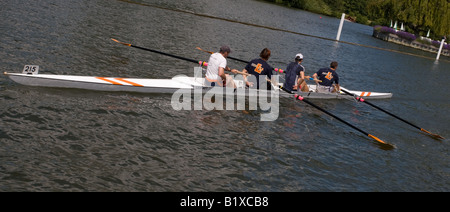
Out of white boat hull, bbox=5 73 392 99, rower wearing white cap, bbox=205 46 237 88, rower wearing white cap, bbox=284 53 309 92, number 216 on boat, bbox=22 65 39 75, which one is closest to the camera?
number 216 on boat, bbox=22 65 39 75

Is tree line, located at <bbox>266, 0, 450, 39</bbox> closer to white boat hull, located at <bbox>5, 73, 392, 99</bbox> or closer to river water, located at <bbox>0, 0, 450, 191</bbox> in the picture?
river water, located at <bbox>0, 0, 450, 191</bbox>

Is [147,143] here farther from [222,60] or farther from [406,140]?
[406,140]

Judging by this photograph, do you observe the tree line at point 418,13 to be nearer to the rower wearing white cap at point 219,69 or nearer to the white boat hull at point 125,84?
the white boat hull at point 125,84

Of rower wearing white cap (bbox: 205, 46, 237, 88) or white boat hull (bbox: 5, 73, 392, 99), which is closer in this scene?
white boat hull (bbox: 5, 73, 392, 99)

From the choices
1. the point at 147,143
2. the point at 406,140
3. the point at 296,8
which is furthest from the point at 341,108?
the point at 296,8

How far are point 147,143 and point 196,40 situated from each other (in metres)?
18.1

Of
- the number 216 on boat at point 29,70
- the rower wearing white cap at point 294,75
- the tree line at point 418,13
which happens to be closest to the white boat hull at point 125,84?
the number 216 on boat at point 29,70

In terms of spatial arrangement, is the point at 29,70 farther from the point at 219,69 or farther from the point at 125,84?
the point at 219,69

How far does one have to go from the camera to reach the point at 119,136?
9828mm

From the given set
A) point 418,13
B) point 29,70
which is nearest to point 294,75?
point 29,70

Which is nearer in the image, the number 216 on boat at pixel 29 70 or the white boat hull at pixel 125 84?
the number 216 on boat at pixel 29 70

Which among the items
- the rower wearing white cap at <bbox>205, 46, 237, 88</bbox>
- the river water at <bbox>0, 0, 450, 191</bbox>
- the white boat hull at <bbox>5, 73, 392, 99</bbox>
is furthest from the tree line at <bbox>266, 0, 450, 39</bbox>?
the rower wearing white cap at <bbox>205, 46, 237, 88</bbox>

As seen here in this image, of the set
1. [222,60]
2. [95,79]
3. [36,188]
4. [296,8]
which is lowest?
[36,188]

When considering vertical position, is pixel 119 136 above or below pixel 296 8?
below
